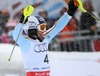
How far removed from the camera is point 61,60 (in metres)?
8.22

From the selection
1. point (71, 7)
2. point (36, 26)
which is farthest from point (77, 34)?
point (36, 26)

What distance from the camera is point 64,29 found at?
32.2 ft

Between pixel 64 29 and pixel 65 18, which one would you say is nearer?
pixel 65 18

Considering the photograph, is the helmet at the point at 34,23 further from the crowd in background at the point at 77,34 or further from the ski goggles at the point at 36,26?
the crowd in background at the point at 77,34

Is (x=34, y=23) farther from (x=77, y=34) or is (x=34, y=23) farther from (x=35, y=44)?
(x=77, y=34)

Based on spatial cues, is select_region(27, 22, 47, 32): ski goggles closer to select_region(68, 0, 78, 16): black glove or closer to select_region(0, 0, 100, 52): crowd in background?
select_region(68, 0, 78, 16): black glove

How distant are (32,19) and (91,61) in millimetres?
1788

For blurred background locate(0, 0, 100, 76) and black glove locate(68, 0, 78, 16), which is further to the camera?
blurred background locate(0, 0, 100, 76)

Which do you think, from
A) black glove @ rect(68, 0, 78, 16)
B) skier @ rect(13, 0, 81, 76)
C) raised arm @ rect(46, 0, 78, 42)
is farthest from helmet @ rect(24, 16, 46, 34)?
black glove @ rect(68, 0, 78, 16)

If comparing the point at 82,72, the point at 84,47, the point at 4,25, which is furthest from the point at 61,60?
the point at 4,25

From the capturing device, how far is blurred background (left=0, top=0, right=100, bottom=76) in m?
9.30

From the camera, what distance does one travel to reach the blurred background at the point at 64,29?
9.30 metres

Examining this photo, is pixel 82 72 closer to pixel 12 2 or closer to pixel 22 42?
pixel 22 42

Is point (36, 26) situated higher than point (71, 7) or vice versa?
point (71, 7)
